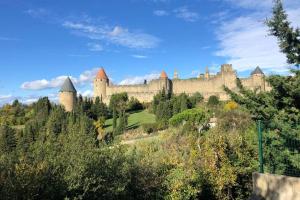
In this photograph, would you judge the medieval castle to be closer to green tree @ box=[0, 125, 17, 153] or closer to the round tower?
the round tower

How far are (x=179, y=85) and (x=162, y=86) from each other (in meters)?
3.54

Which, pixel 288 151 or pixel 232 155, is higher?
pixel 288 151

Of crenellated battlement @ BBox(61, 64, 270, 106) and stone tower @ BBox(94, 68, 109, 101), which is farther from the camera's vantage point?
stone tower @ BBox(94, 68, 109, 101)

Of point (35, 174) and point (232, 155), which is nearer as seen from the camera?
point (35, 174)

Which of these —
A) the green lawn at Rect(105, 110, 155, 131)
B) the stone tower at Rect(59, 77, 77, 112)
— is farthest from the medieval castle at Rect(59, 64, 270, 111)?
the green lawn at Rect(105, 110, 155, 131)

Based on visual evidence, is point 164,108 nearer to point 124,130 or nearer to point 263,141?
point 124,130

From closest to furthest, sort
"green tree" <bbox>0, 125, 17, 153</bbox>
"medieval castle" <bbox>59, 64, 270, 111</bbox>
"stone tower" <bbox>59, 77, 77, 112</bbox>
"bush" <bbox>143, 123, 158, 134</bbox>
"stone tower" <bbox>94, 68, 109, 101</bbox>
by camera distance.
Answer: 1. "green tree" <bbox>0, 125, 17, 153</bbox>
2. "bush" <bbox>143, 123, 158, 134</bbox>
3. "medieval castle" <bbox>59, 64, 270, 111</bbox>
4. "stone tower" <bbox>59, 77, 77, 112</bbox>
5. "stone tower" <bbox>94, 68, 109, 101</bbox>

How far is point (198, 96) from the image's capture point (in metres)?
69.0

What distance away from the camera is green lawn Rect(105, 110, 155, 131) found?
2286 inches

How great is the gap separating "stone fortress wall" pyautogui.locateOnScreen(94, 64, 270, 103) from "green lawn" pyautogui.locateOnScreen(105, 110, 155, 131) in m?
9.35

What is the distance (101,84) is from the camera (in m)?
84.8

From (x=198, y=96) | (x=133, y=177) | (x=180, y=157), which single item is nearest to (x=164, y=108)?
(x=198, y=96)

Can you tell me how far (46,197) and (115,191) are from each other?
5.69ft

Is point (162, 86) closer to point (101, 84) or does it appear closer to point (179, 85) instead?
point (179, 85)
